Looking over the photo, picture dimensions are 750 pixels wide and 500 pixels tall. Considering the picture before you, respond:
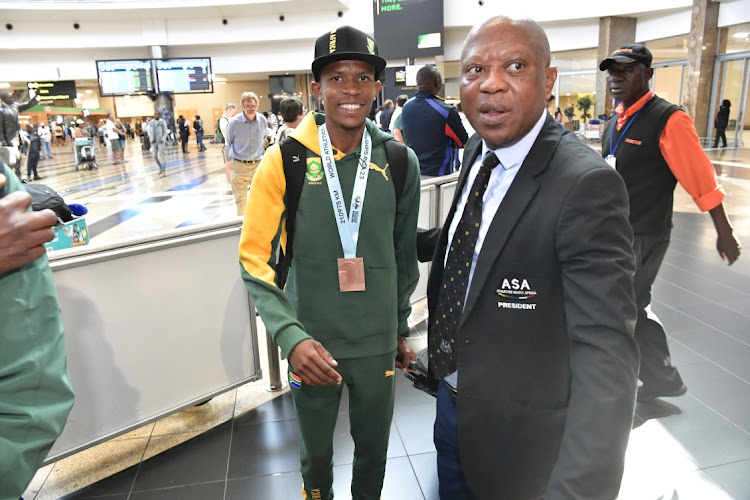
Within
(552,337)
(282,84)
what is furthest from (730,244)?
(282,84)

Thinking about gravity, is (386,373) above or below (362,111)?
below

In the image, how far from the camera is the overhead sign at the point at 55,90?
2267 cm

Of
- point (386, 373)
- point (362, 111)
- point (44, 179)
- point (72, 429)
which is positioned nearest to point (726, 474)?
point (386, 373)

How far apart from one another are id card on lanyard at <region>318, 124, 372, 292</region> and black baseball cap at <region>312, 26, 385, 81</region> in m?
0.25

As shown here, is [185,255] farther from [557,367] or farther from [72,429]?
[557,367]

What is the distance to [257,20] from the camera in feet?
66.2

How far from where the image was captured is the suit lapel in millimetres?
1078

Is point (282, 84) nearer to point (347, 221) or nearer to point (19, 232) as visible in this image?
point (347, 221)

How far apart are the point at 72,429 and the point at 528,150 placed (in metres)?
2.46

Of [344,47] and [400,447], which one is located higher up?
[344,47]

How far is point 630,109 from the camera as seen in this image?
2867 millimetres

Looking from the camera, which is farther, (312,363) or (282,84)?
(282,84)

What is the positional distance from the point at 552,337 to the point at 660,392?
2.36 metres

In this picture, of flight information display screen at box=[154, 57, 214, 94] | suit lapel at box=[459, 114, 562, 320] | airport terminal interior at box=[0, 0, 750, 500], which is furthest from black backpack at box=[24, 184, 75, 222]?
flight information display screen at box=[154, 57, 214, 94]
